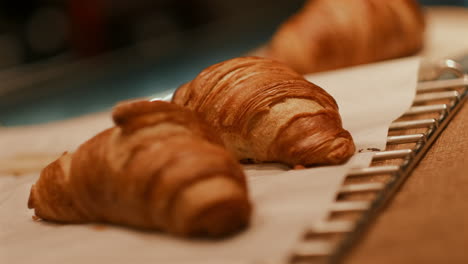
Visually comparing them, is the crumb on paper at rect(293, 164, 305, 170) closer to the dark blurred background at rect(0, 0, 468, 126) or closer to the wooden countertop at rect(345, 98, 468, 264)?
the wooden countertop at rect(345, 98, 468, 264)

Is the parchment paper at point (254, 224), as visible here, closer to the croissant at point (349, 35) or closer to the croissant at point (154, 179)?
the croissant at point (154, 179)

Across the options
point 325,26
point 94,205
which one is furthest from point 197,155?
point 325,26

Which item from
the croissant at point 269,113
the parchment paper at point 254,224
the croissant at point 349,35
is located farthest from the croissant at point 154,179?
the croissant at point 349,35

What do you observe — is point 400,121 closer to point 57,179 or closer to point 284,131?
point 284,131

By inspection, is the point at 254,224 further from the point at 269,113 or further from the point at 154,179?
the point at 269,113

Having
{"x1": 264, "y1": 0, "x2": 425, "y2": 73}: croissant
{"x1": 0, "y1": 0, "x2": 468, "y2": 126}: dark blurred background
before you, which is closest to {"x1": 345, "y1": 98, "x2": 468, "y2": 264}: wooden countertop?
{"x1": 264, "y1": 0, "x2": 425, "y2": 73}: croissant

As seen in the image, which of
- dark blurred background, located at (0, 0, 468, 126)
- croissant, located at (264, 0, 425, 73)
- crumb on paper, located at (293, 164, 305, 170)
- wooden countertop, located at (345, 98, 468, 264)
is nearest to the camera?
→ wooden countertop, located at (345, 98, 468, 264)
